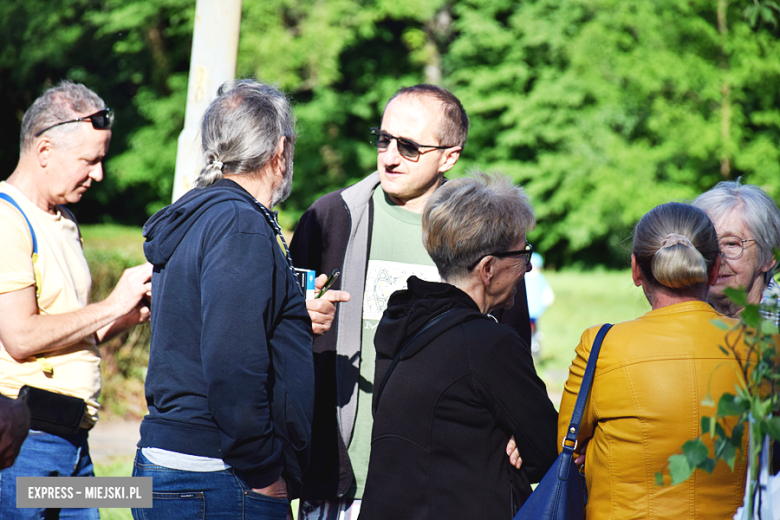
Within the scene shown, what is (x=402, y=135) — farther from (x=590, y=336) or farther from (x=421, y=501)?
(x=421, y=501)

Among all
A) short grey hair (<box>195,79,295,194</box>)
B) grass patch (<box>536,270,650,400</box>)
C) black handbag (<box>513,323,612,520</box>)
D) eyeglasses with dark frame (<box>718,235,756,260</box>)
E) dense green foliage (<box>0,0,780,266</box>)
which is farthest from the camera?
dense green foliage (<box>0,0,780,266</box>)

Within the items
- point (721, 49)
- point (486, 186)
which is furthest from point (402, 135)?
point (721, 49)

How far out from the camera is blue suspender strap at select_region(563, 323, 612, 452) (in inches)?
75.0

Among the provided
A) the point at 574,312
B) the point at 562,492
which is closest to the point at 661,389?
the point at 562,492

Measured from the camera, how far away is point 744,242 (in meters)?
2.73

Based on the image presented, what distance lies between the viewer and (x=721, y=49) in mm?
15586

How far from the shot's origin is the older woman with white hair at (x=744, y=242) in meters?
2.74

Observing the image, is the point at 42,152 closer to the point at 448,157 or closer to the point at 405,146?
the point at 405,146

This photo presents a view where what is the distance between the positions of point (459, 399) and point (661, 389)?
1.81ft

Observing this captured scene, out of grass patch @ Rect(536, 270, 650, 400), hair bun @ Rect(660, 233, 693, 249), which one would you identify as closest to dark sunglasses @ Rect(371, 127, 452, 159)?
hair bun @ Rect(660, 233, 693, 249)

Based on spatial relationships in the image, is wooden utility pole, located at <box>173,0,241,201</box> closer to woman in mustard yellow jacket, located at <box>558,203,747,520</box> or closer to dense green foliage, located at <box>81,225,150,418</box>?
woman in mustard yellow jacket, located at <box>558,203,747,520</box>

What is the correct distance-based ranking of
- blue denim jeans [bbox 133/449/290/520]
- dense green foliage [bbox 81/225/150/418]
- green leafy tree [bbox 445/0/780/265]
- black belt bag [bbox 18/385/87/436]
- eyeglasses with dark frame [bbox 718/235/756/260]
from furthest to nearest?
→ green leafy tree [bbox 445/0/780/265] → dense green foliage [bbox 81/225/150/418] → eyeglasses with dark frame [bbox 718/235/756/260] → black belt bag [bbox 18/385/87/436] → blue denim jeans [bbox 133/449/290/520]

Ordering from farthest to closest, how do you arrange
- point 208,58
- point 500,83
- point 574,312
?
point 500,83, point 574,312, point 208,58

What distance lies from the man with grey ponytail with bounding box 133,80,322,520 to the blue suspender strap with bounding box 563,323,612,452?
769mm
